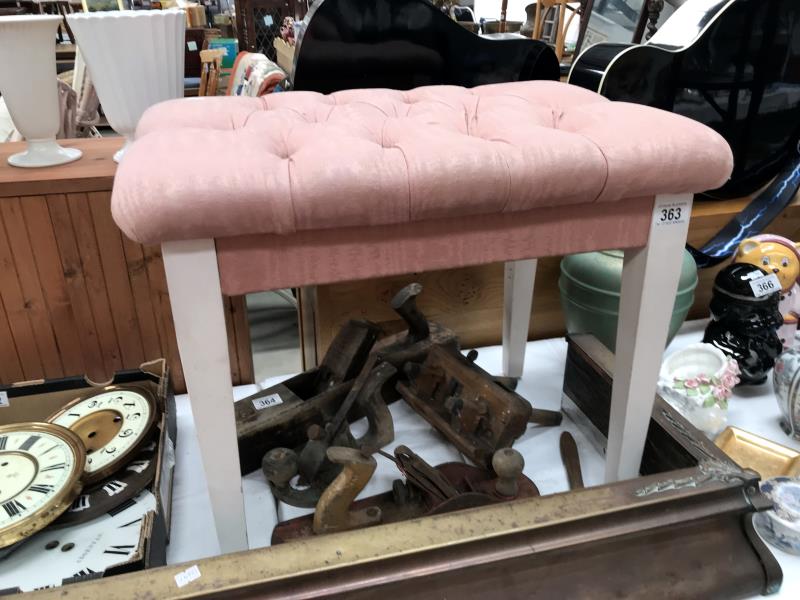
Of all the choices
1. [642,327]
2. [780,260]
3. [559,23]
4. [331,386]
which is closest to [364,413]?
[331,386]

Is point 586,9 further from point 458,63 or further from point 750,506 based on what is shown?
point 750,506

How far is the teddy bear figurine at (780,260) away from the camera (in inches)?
41.4

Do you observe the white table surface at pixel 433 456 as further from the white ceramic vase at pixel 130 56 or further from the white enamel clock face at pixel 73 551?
the white ceramic vase at pixel 130 56

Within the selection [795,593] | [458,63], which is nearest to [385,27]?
[458,63]

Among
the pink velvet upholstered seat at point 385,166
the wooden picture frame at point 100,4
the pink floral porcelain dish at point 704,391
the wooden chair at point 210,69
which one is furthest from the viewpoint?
the wooden picture frame at point 100,4

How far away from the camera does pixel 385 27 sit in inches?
41.3

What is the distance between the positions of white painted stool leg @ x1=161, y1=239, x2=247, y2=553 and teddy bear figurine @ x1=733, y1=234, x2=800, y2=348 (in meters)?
0.90

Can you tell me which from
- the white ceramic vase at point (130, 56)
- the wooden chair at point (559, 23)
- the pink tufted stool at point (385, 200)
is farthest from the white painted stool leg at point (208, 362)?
the wooden chair at point (559, 23)

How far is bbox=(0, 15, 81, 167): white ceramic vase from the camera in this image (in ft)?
2.50

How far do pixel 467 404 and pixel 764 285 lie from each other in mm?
544

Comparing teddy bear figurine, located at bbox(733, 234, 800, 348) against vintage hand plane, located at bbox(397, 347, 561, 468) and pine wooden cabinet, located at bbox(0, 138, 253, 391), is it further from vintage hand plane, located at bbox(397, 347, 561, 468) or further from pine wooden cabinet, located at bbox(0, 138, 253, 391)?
pine wooden cabinet, located at bbox(0, 138, 253, 391)

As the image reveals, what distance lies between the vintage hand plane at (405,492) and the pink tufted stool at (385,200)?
0.09 m

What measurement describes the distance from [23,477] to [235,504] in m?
0.25

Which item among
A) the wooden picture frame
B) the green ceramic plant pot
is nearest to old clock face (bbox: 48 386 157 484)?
the green ceramic plant pot
